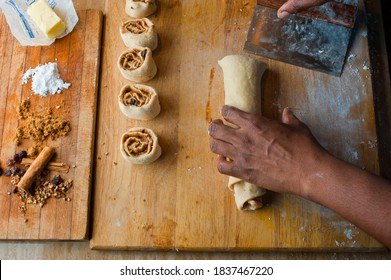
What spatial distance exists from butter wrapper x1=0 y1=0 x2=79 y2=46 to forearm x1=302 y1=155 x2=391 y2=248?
5.27 ft

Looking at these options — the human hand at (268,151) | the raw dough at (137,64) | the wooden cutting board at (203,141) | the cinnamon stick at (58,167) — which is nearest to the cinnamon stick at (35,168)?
the cinnamon stick at (58,167)

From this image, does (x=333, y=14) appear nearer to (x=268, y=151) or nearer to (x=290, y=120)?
(x=290, y=120)

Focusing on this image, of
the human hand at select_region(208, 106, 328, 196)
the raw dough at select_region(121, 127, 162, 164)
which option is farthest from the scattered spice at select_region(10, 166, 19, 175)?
Answer: the human hand at select_region(208, 106, 328, 196)

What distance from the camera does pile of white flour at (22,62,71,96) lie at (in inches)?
86.8

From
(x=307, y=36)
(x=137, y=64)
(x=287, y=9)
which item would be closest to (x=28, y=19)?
(x=137, y=64)

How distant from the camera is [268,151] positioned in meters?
1.76

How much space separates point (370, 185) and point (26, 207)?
5.25ft

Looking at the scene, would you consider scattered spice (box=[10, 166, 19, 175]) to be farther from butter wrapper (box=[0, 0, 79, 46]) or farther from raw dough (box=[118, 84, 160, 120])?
butter wrapper (box=[0, 0, 79, 46])

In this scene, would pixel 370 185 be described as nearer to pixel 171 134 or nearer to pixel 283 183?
pixel 283 183

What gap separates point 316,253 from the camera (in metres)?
1.96

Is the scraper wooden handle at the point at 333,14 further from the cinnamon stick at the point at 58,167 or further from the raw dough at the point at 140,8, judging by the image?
the cinnamon stick at the point at 58,167

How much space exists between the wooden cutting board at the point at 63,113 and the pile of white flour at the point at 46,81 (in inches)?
1.2

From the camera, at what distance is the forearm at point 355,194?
1.54 m
